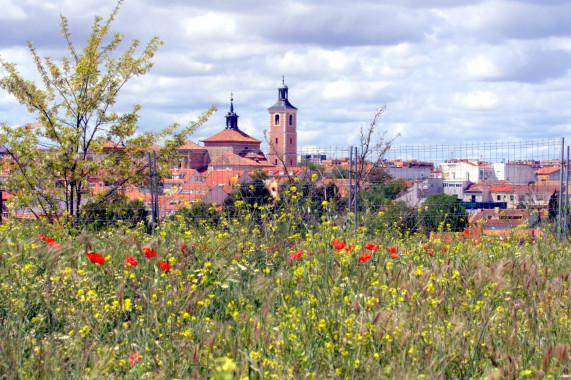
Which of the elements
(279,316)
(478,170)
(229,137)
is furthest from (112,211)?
(229,137)

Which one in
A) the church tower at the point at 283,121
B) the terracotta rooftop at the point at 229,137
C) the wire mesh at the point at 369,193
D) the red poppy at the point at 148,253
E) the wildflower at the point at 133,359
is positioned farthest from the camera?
the church tower at the point at 283,121

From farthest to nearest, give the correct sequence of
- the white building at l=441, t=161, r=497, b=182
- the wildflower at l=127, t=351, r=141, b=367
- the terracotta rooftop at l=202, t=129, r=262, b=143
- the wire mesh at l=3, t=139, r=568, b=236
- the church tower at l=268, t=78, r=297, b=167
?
the church tower at l=268, t=78, r=297, b=167 → the terracotta rooftop at l=202, t=129, r=262, b=143 → the white building at l=441, t=161, r=497, b=182 → the wire mesh at l=3, t=139, r=568, b=236 → the wildflower at l=127, t=351, r=141, b=367

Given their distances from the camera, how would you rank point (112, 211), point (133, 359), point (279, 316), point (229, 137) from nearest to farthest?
point (133, 359), point (279, 316), point (112, 211), point (229, 137)

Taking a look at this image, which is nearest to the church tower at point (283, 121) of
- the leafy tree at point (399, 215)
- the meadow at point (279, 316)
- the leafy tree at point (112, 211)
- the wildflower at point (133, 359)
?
the leafy tree at point (112, 211)

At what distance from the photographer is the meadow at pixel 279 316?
7.01 feet

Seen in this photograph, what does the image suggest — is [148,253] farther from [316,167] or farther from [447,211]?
[447,211]

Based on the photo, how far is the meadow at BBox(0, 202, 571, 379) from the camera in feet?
7.01

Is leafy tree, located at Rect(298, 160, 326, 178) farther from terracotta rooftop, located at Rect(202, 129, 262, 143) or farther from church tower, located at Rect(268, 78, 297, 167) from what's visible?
church tower, located at Rect(268, 78, 297, 167)

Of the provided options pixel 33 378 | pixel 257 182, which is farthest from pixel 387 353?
pixel 257 182

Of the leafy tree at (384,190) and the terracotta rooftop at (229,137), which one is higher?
the terracotta rooftop at (229,137)

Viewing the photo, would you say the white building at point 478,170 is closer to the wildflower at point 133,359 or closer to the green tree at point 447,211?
the green tree at point 447,211

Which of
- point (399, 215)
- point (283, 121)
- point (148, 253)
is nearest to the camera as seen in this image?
point (148, 253)

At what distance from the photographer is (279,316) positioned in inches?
104

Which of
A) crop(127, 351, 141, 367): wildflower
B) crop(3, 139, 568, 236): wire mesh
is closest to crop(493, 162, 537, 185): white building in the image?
crop(3, 139, 568, 236): wire mesh
